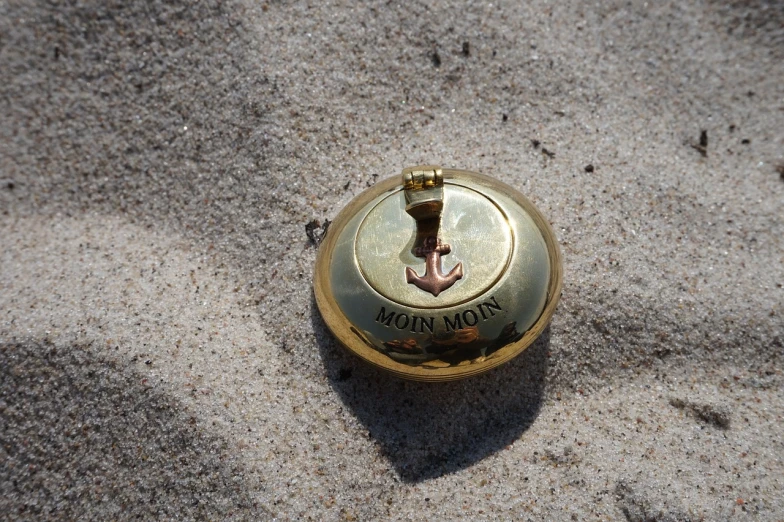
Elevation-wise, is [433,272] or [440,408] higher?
[433,272]

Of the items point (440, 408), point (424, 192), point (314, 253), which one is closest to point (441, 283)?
point (424, 192)

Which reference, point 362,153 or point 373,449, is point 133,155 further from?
point 373,449

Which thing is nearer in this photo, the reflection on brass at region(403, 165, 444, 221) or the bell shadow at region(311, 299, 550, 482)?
the reflection on brass at region(403, 165, 444, 221)

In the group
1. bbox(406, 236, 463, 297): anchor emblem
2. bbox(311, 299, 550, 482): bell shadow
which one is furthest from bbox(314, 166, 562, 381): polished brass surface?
bbox(311, 299, 550, 482): bell shadow

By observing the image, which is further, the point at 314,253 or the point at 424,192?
the point at 314,253

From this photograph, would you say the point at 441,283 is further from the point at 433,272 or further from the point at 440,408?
the point at 440,408

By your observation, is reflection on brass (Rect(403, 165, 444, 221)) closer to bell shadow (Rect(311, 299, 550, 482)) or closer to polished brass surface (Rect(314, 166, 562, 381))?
polished brass surface (Rect(314, 166, 562, 381))

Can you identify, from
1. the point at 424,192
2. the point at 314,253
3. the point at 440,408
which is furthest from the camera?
the point at 314,253

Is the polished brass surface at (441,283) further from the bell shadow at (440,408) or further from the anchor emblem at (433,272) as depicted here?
the bell shadow at (440,408)
